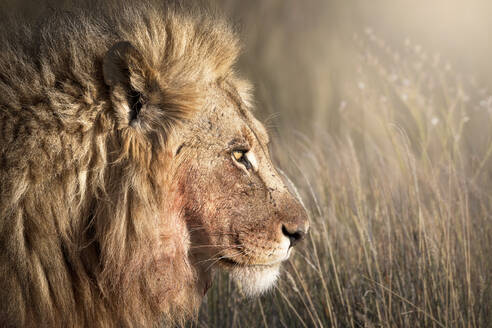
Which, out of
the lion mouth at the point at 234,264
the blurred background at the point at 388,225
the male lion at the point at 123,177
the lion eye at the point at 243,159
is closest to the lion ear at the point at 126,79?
the male lion at the point at 123,177

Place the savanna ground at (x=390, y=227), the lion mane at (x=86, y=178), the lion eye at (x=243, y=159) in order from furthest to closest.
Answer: the savanna ground at (x=390, y=227) < the lion eye at (x=243, y=159) < the lion mane at (x=86, y=178)

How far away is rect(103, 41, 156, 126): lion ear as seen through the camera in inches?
84.1

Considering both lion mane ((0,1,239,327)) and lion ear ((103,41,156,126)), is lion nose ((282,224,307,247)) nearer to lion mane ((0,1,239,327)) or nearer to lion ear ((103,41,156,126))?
lion mane ((0,1,239,327))

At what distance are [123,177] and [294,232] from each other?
0.72m

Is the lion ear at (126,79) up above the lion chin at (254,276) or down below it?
above

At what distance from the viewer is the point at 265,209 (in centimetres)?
239

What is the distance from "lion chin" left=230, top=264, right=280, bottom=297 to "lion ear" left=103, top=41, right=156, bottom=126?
2.50 ft

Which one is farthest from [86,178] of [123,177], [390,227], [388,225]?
[390,227]

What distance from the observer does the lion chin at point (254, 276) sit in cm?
248

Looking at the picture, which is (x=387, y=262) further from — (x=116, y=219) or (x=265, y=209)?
(x=116, y=219)

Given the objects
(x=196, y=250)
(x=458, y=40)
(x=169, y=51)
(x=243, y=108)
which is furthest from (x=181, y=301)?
(x=458, y=40)

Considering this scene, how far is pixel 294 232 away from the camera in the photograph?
2432 millimetres

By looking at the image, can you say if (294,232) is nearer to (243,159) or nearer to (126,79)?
(243,159)

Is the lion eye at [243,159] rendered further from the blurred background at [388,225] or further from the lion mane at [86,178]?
the blurred background at [388,225]
